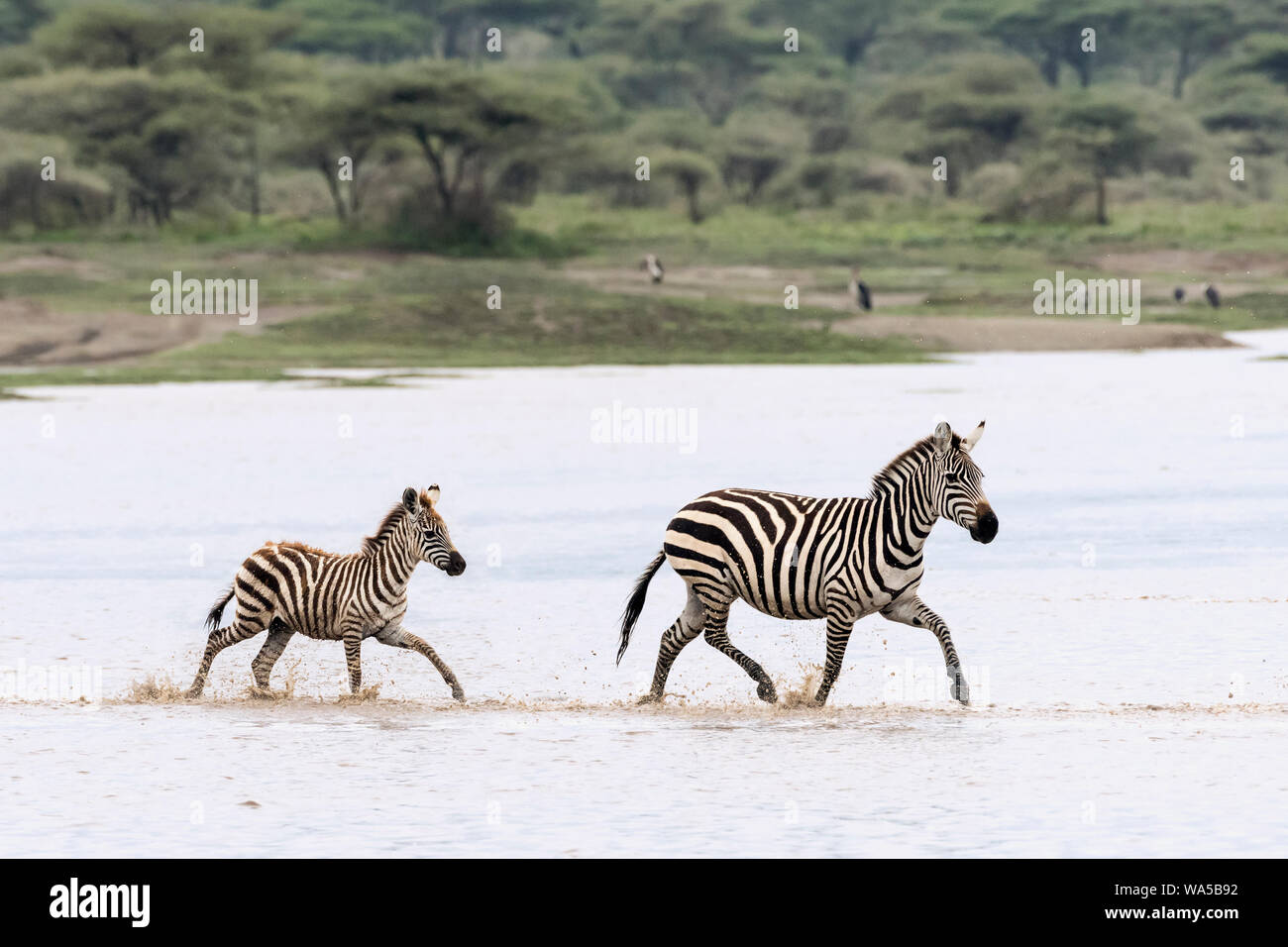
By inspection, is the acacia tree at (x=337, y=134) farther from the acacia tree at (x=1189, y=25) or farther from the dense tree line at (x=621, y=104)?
the acacia tree at (x=1189, y=25)

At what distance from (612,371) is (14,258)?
47.2 feet

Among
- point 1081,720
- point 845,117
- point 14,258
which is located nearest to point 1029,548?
point 1081,720

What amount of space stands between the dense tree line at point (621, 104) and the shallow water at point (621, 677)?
28083 mm

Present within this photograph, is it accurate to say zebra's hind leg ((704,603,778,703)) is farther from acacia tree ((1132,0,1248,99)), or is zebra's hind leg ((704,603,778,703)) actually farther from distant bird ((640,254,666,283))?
acacia tree ((1132,0,1248,99))

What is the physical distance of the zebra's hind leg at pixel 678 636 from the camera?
10328mm

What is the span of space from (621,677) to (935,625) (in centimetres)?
208

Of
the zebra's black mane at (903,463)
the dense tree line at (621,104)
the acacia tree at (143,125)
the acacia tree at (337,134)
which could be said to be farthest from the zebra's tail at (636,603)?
the acacia tree at (143,125)

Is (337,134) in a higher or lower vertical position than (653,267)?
higher

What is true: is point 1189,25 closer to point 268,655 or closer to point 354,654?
point 268,655

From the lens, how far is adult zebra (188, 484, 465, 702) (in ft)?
33.3

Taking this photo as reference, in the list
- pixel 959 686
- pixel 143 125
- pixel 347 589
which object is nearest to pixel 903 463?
pixel 959 686

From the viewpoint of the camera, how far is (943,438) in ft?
32.7
